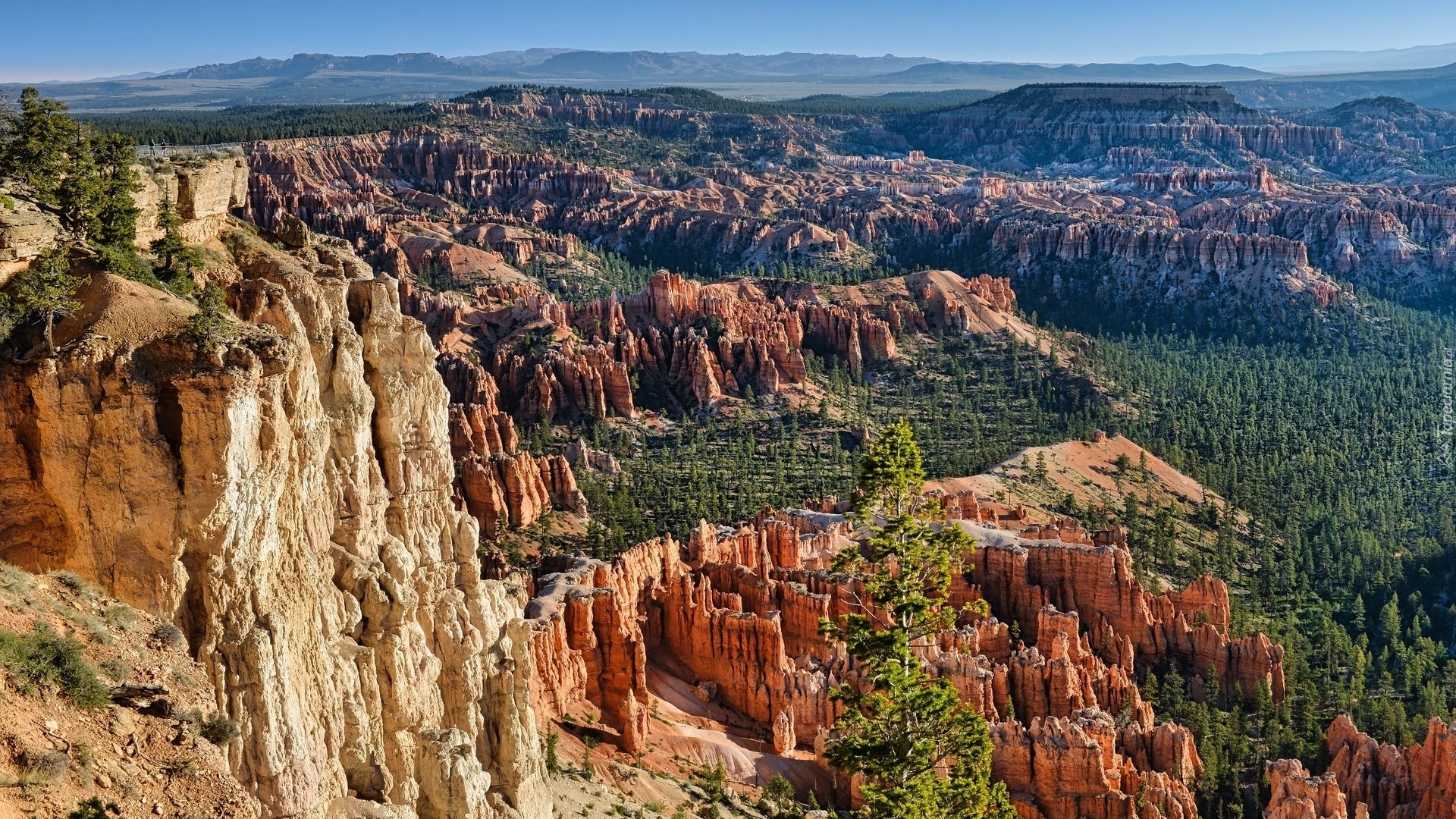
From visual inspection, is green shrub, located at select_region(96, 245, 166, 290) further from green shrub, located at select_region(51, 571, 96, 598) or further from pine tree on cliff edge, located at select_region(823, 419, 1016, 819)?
pine tree on cliff edge, located at select_region(823, 419, 1016, 819)

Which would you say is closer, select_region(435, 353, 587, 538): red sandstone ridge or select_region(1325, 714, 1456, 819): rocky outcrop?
select_region(1325, 714, 1456, 819): rocky outcrop

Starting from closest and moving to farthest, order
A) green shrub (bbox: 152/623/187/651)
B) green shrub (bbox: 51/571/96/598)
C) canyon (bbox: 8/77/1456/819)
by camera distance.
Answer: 1. green shrub (bbox: 152/623/187/651)
2. green shrub (bbox: 51/571/96/598)
3. canyon (bbox: 8/77/1456/819)

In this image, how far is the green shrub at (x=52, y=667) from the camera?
47.5 feet

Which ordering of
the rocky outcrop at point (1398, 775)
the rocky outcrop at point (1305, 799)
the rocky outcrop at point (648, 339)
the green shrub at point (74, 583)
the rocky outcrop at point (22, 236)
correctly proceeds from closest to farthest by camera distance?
the green shrub at point (74, 583)
the rocky outcrop at point (22, 236)
the rocky outcrop at point (1305, 799)
the rocky outcrop at point (1398, 775)
the rocky outcrop at point (648, 339)

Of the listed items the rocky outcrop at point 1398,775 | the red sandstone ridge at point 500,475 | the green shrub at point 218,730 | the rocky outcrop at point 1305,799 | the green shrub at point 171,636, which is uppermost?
the green shrub at point 171,636

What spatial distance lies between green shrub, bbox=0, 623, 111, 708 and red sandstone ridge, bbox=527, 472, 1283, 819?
23296 mm

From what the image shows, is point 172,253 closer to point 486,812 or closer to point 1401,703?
point 486,812

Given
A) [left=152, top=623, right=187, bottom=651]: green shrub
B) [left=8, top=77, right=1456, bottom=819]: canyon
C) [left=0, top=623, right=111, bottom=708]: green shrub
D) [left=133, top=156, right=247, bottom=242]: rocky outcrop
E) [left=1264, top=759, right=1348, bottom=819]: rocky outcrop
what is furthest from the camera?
[left=1264, top=759, right=1348, bottom=819]: rocky outcrop

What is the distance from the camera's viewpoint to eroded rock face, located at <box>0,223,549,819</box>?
17.5 meters

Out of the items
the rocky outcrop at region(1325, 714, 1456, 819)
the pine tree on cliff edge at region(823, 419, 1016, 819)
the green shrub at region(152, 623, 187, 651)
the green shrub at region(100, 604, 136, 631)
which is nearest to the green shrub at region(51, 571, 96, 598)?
the green shrub at region(100, 604, 136, 631)

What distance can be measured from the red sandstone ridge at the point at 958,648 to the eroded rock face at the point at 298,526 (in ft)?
45.3

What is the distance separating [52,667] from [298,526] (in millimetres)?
5582

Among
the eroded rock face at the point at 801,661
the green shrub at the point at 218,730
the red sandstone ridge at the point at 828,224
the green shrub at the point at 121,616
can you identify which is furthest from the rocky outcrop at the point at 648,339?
the green shrub at the point at 218,730

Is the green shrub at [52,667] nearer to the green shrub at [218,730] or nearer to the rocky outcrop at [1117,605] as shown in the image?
the green shrub at [218,730]
